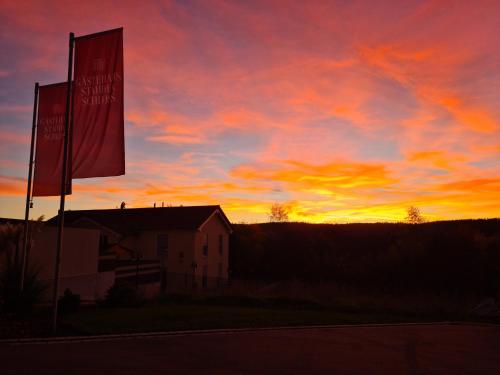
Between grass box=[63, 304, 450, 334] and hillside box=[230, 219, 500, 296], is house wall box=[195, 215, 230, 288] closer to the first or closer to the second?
hillside box=[230, 219, 500, 296]

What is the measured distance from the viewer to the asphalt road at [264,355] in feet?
28.2

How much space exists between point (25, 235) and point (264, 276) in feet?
134

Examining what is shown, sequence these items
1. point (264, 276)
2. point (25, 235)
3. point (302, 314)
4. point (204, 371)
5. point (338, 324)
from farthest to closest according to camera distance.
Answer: point (264, 276)
point (302, 314)
point (338, 324)
point (25, 235)
point (204, 371)

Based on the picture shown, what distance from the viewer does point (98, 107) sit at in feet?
40.3

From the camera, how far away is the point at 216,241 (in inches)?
1780

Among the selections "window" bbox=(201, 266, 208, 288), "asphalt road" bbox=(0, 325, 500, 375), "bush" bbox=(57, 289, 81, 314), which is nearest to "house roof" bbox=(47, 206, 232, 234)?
"window" bbox=(201, 266, 208, 288)

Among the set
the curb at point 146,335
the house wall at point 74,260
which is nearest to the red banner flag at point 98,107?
the curb at point 146,335

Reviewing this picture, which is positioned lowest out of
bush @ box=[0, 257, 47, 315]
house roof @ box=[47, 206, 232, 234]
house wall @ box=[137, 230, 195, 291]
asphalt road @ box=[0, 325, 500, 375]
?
asphalt road @ box=[0, 325, 500, 375]

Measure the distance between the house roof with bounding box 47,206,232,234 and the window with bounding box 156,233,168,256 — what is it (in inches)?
29.0

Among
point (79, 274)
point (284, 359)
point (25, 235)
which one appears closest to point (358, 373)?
point (284, 359)

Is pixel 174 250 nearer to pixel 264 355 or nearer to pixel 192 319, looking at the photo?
pixel 192 319

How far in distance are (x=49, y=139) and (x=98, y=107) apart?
420 cm

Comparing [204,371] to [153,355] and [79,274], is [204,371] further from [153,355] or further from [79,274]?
[79,274]

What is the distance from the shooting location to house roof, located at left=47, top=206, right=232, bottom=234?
138 ft
